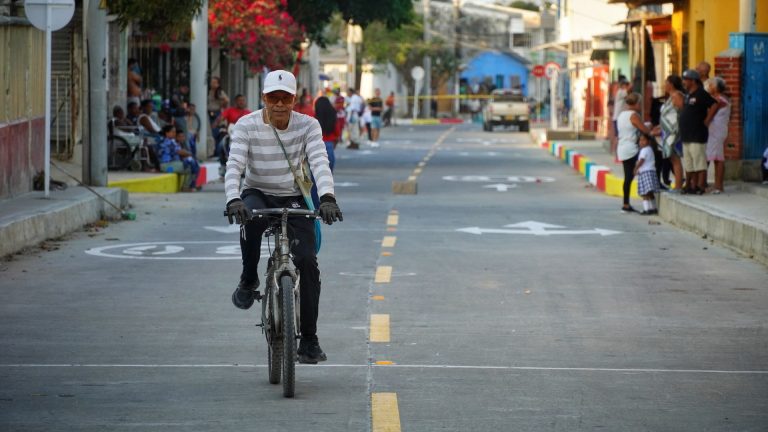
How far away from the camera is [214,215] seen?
21031mm

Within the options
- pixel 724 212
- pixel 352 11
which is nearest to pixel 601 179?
pixel 724 212

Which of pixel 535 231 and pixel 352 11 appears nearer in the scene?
pixel 535 231

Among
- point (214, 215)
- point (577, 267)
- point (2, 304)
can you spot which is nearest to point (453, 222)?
point (214, 215)

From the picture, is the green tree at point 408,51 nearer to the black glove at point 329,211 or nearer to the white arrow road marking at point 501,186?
the white arrow road marking at point 501,186

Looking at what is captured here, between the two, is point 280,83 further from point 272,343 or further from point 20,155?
point 20,155

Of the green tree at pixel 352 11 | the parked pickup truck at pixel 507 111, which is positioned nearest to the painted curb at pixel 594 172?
the green tree at pixel 352 11

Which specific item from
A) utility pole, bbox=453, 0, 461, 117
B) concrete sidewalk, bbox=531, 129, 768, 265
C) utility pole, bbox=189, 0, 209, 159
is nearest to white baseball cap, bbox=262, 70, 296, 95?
concrete sidewalk, bbox=531, 129, 768, 265

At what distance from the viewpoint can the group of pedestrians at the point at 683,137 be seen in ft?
71.0

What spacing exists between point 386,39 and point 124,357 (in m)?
87.9

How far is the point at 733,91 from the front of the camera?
23.9 m

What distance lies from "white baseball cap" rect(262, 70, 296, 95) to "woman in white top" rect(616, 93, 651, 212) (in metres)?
14.0

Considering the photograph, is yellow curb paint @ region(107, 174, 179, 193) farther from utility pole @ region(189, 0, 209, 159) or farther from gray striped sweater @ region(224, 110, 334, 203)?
gray striped sweater @ region(224, 110, 334, 203)

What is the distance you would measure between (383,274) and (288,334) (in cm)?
602

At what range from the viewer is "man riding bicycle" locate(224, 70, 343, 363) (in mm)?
8633
